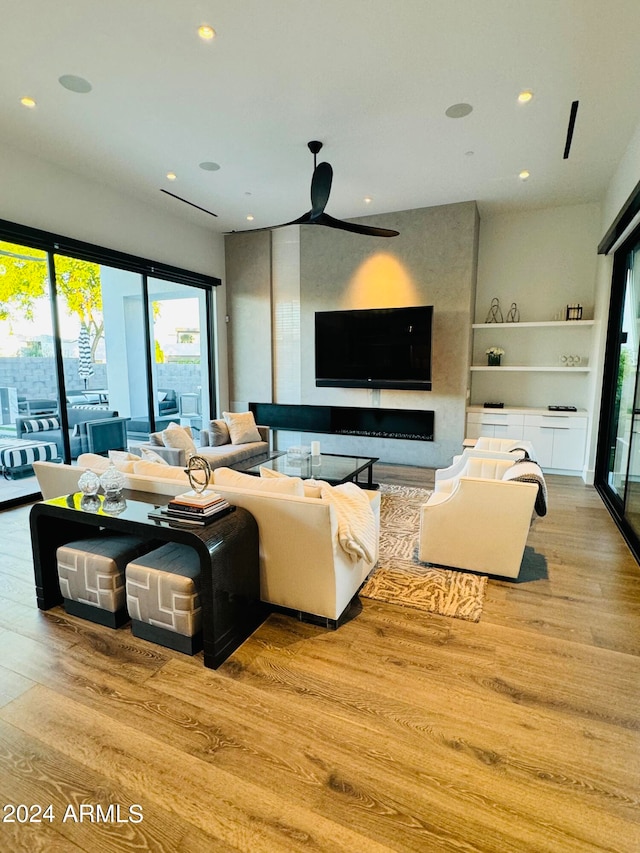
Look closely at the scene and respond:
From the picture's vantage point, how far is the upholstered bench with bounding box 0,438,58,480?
487 centimetres

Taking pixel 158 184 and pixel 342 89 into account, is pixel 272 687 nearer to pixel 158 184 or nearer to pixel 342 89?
pixel 342 89

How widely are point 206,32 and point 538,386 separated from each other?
5.67 m

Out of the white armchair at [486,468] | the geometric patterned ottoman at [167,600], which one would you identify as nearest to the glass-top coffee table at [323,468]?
the white armchair at [486,468]

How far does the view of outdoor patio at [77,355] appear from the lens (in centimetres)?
472

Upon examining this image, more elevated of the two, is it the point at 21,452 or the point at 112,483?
the point at 112,483

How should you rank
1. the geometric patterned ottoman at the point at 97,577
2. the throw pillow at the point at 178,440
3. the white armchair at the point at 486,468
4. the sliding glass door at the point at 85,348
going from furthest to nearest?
the throw pillow at the point at 178,440, the sliding glass door at the point at 85,348, the white armchair at the point at 486,468, the geometric patterned ottoman at the point at 97,577

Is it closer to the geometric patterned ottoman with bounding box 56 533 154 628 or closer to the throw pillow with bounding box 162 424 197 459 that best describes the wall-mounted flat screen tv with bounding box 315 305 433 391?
the throw pillow with bounding box 162 424 197 459

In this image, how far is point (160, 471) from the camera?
292 cm

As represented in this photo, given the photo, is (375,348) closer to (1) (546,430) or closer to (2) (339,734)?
(1) (546,430)

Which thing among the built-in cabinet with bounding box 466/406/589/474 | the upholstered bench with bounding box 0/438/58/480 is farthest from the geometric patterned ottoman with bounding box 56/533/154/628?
the built-in cabinet with bounding box 466/406/589/474

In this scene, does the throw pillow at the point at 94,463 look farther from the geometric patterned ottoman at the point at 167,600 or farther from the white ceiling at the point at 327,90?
the white ceiling at the point at 327,90

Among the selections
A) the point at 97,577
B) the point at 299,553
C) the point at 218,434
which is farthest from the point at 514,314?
the point at 97,577

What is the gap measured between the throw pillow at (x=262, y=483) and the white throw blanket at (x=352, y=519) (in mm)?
165

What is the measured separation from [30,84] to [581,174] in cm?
538
